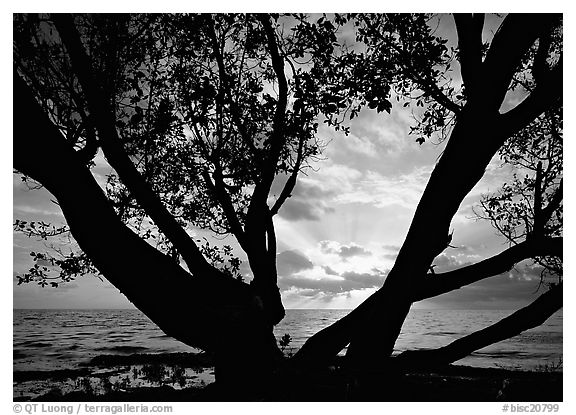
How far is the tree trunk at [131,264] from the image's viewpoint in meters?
4.33

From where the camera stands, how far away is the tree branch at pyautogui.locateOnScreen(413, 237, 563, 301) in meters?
5.71

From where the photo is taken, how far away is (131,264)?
451 centimetres

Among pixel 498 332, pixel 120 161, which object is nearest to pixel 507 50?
pixel 498 332

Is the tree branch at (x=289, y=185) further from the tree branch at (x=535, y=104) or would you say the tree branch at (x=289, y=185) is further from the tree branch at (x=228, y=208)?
the tree branch at (x=535, y=104)

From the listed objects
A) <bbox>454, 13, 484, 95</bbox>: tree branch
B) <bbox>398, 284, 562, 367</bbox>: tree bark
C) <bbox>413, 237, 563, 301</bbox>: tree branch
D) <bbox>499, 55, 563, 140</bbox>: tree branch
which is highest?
<bbox>454, 13, 484, 95</bbox>: tree branch

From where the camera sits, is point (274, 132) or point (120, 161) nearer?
point (120, 161)

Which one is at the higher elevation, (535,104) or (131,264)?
(535,104)

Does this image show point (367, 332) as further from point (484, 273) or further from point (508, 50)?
point (508, 50)

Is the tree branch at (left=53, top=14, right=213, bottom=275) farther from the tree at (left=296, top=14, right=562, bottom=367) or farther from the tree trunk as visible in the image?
the tree at (left=296, top=14, right=562, bottom=367)

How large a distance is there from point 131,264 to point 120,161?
2.08m

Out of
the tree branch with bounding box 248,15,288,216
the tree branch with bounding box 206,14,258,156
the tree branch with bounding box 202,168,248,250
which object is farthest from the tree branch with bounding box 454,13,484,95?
the tree branch with bounding box 202,168,248,250

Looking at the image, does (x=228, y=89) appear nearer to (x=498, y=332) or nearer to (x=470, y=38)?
(x=470, y=38)

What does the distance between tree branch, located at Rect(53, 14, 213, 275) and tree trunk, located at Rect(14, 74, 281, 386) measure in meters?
0.76
